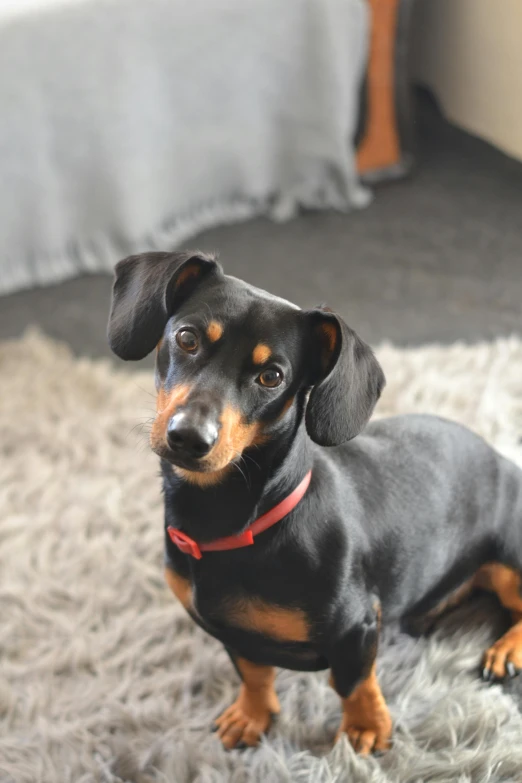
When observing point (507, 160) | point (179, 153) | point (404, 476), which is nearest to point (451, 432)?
point (404, 476)

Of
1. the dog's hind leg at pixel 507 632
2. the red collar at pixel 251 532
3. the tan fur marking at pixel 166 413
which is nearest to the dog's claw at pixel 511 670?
the dog's hind leg at pixel 507 632

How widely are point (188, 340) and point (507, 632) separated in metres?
→ 0.75

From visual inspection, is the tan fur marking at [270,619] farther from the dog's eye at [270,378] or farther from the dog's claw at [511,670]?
the dog's claw at [511,670]

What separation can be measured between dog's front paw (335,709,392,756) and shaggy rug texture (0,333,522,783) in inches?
0.9

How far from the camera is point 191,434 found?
89 cm

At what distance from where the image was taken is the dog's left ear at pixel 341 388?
95cm

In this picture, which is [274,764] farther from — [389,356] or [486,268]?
[486,268]

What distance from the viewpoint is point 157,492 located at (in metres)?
1.75

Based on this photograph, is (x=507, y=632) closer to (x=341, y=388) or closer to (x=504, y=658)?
(x=504, y=658)

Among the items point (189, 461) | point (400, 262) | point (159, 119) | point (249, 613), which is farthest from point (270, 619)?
point (159, 119)

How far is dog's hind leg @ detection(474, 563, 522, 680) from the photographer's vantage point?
4.27 ft

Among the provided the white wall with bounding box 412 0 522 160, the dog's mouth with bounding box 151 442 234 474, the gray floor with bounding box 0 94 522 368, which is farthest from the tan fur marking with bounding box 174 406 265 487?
the white wall with bounding box 412 0 522 160

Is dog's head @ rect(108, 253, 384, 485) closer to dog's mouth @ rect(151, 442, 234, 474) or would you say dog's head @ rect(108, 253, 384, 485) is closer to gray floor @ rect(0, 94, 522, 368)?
dog's mouth @ rect(151, 442, 234, 474)

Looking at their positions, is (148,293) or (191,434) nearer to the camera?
(191,434)
